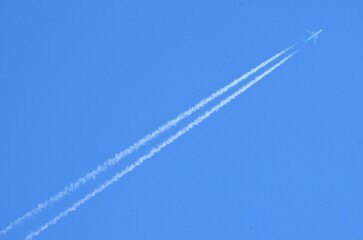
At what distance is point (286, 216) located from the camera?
2.22 metres

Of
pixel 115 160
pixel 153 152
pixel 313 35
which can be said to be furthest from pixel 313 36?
pixel 115 160

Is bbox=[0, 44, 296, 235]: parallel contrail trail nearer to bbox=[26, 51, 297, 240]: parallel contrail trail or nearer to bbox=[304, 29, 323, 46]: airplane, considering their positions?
bbox=[26, 51, 297, 240]: parallel contrail trail

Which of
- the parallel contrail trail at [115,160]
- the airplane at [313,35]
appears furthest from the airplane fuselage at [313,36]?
the parallel contrail trail at [115,160]

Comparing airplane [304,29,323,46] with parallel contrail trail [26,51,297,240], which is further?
airplane [304,29,323,46]

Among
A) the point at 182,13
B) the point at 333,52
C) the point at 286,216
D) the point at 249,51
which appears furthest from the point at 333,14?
the point at 286,216

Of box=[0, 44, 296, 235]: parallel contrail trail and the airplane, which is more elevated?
the airplane

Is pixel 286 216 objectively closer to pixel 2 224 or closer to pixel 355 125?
pixel 355 125

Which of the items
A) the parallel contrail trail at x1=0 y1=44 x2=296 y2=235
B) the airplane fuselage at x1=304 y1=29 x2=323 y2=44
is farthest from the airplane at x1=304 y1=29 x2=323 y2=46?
the parallel contrail trail at x1=0 y1=44 x2=296 y2=235

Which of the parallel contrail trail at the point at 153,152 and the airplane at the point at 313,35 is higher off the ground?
the airplane at the point at 313,35

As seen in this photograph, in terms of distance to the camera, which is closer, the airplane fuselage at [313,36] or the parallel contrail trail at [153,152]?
the parallel contrail trail at [153,152]

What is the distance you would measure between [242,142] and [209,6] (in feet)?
1.84

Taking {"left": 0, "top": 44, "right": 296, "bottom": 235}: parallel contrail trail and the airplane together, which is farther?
the airplane

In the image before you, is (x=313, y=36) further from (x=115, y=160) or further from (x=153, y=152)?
(x=115, y=160)

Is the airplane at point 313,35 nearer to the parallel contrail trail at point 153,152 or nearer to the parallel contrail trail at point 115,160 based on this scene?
the parallel contrail trail at point 153,152
